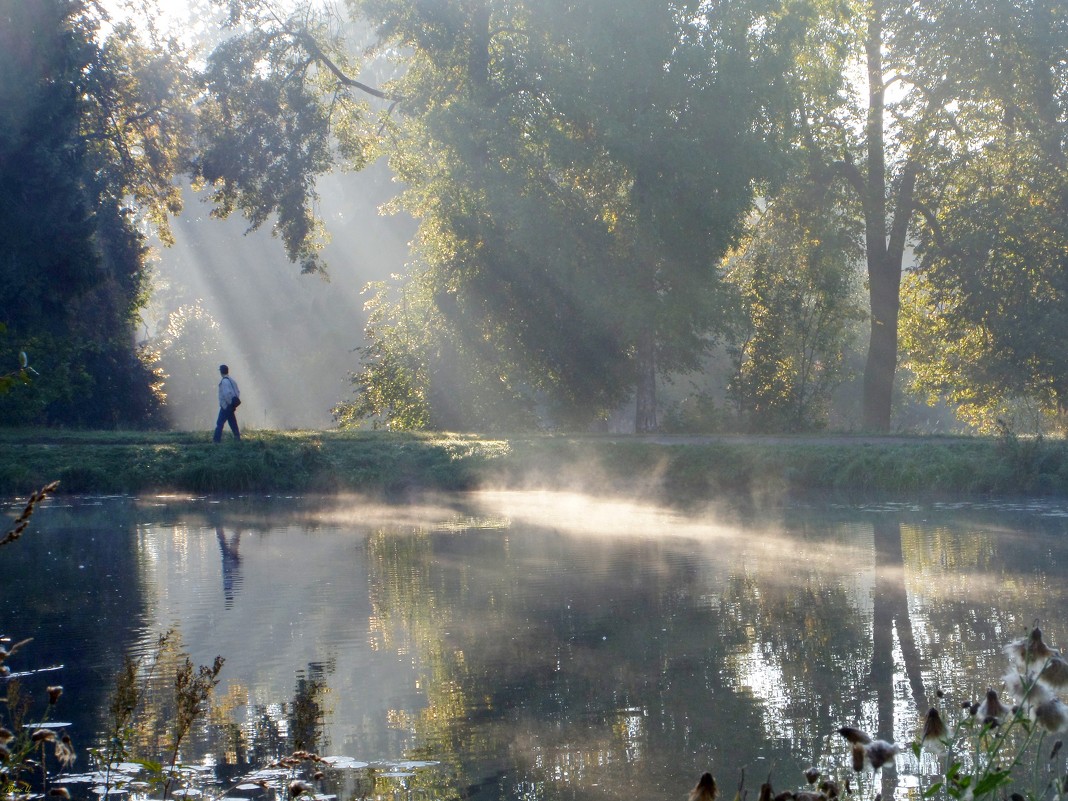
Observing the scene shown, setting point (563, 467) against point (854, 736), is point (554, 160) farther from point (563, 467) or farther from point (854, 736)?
point (854, 736)

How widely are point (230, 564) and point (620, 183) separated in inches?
704

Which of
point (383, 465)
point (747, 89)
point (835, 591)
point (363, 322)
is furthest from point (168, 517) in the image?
point (363, 322)

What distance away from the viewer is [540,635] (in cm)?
891

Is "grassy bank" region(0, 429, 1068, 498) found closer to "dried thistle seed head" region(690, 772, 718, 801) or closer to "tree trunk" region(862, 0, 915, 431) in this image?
"tree trunk" region(862, 0, 915, 431)

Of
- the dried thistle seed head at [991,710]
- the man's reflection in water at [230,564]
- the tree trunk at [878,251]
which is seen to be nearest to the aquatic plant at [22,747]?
the dried thistle seed head at [991,710]

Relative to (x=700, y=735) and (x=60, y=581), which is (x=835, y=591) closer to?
(x=700, y=735)

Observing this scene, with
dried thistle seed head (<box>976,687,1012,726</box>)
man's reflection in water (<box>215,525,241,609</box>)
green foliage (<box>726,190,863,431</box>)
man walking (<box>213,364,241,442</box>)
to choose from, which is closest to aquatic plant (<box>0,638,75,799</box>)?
dried thistle seed head (<box>976,687,1012,726</box>)

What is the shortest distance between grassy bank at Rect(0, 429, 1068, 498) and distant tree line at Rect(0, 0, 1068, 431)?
715cm

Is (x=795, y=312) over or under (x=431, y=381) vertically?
over

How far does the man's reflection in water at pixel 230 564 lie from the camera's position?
35.8 ft

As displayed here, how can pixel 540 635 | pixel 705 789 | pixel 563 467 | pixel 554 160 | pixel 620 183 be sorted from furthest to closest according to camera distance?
pixel 620 183 < pixel 554 160 < pixel 563 467 < pixel 540 635 < pixel 705 789

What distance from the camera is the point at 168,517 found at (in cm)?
1673

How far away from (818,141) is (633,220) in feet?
20.7

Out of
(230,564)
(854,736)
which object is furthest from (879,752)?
(230,564)
